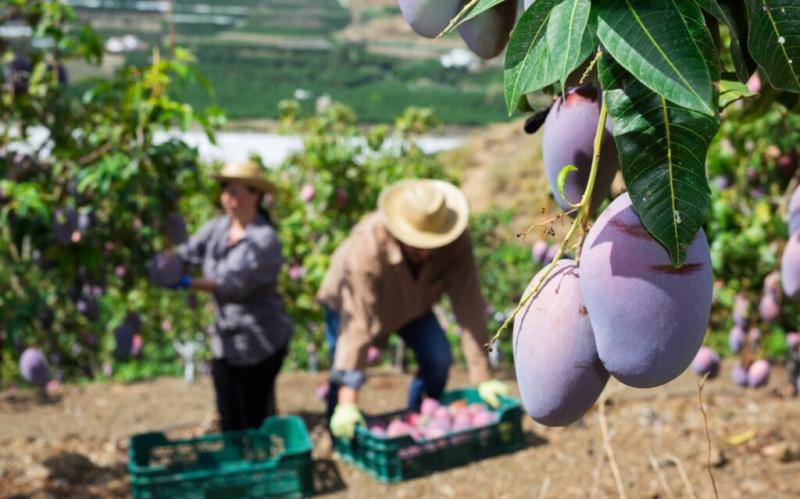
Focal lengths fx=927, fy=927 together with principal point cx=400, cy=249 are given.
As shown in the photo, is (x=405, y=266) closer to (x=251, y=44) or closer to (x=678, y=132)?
(x=678, y=132)

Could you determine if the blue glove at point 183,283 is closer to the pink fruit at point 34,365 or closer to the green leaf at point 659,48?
the pink fruit at point 34,365

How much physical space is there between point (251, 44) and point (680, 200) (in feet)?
50.1

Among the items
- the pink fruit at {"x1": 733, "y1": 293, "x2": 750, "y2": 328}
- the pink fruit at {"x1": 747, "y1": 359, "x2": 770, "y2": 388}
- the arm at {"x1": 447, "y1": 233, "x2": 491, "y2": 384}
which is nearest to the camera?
the pink fruit at {"x1": 747, "y1": 359, "x2": 770, "y2": 388}

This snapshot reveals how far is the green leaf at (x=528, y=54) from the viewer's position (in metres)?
0.59

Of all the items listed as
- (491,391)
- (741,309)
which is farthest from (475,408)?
(741,309)

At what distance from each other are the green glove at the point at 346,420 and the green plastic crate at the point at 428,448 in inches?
1.3

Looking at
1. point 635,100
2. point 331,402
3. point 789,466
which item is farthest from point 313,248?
point 635,100

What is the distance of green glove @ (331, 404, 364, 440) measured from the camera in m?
3.28

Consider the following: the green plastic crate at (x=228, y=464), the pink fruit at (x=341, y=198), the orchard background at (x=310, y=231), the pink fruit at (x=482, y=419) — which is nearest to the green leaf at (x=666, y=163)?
the orchard background at (x=310, y=231)

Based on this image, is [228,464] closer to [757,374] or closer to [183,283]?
[183,283]

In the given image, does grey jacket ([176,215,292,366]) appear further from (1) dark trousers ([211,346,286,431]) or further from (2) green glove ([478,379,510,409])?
(2) green glove ([478,379,510,409])

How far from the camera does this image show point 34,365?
3.12 m

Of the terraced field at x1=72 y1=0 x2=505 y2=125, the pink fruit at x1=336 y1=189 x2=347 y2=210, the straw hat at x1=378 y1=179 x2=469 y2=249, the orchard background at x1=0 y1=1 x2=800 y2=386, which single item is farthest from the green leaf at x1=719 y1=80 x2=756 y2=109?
the terraced field at x1=72 y1=0 x2=505 y2=125

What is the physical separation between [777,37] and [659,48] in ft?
0.36
